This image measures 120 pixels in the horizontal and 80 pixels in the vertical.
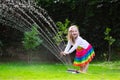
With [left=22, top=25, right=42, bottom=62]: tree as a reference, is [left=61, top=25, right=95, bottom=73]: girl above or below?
above

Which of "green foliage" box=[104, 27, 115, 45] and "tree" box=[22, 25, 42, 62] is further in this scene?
"green foliage" box=[104, 27, 115, 45]

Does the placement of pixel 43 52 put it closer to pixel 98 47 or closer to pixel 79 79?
pixel 98 47

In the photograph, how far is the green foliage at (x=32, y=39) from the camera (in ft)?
54.2

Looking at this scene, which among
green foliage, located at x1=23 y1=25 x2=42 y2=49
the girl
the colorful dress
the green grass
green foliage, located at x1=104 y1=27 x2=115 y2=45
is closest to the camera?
the girl

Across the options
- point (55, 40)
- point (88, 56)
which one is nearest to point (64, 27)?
point (55, 40)

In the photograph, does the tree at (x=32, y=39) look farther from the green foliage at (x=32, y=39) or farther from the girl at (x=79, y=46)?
the girl at (x=79, y=46)

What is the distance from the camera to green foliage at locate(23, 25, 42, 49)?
1652 centimetres

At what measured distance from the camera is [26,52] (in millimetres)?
18938

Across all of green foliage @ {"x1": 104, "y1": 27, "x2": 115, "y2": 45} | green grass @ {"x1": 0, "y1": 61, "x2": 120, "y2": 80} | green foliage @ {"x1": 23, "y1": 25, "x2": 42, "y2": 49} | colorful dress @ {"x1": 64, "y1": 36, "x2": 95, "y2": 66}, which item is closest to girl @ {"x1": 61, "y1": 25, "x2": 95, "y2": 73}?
colorful dress @ {"x1": 64, "y1": 36, "x2": 95, "y2": 66}

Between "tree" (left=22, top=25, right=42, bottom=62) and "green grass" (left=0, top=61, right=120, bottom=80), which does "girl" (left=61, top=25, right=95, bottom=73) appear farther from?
"tree" (left=22, top=25, right=42, bottom=62)

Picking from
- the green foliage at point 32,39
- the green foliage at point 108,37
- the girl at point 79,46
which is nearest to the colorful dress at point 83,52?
the girl at point 79,46

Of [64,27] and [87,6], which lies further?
[87,6]

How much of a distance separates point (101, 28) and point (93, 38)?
1.98 ft

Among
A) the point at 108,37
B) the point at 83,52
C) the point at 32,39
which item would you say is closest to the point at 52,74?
the point at 83,52
